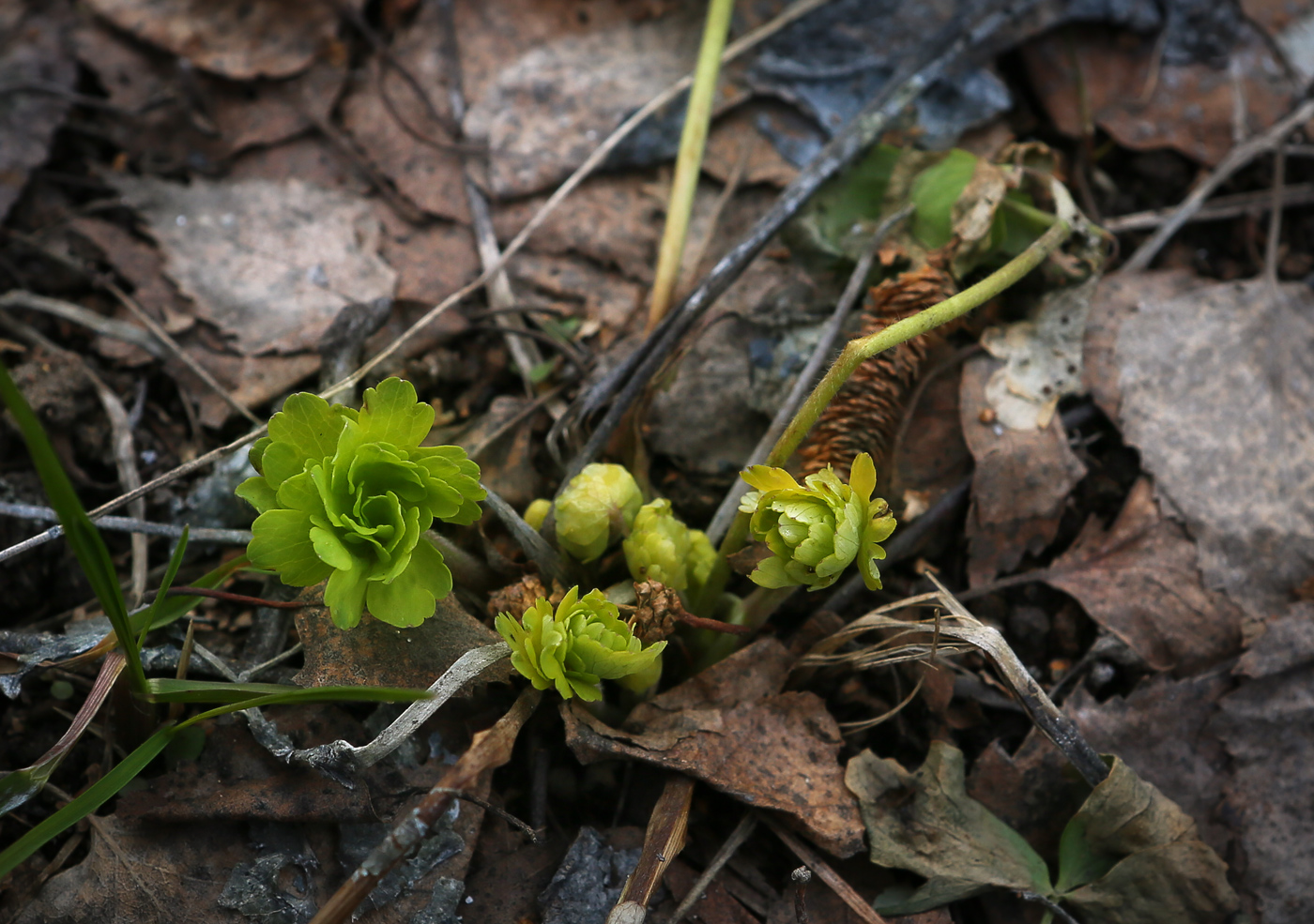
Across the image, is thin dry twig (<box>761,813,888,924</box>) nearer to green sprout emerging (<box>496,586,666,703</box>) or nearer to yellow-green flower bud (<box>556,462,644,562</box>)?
green sprout emerging (<box>496,586,666,703</box>)

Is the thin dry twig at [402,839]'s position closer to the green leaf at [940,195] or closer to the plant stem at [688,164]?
the plant stem at [688,164]

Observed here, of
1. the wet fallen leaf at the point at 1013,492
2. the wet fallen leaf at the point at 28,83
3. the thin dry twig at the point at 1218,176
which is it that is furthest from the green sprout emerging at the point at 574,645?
the wet fallen leaf at the point at 28,83

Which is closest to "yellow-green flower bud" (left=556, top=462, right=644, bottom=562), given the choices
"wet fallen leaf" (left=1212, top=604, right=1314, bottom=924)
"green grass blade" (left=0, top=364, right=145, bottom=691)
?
"green grass blade" (left=0, top=364, right=145, bottom=691)

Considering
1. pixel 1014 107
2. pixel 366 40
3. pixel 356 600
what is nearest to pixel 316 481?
pixel 356 600

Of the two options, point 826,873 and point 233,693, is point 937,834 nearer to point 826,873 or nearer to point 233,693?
point 826,873

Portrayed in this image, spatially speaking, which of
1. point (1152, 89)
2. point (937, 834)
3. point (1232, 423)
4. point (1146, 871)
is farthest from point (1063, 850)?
point (1152, 89)
